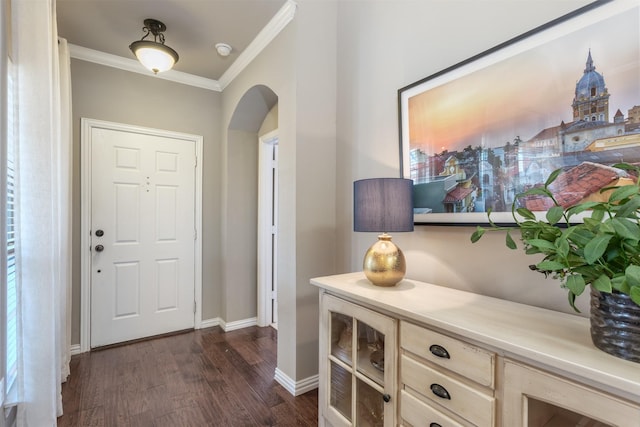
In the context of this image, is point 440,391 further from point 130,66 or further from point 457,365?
point 130,66

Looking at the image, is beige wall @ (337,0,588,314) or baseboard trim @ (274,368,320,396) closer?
beige wall @ (337,0,588,314)

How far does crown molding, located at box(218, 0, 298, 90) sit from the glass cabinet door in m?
1.98

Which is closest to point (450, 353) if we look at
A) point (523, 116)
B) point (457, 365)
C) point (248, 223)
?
point (457, 365)

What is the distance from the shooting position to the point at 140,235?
2.99m

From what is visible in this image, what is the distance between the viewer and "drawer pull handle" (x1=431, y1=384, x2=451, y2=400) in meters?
1.00

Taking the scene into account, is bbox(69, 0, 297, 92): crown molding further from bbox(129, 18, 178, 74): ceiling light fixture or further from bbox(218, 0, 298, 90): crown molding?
bbox(129, 18, 178, 74): ceiling light fixture

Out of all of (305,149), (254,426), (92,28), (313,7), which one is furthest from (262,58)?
(254,426)

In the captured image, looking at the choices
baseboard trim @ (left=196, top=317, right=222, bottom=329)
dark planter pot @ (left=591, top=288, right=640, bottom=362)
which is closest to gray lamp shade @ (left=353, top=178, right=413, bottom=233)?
dark planter pot @ (left=591, top=288, right=640, bottom=362)

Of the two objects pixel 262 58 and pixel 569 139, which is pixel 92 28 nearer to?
pixel 262 58

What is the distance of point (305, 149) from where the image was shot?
2.15 meters

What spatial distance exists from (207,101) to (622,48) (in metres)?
3.32

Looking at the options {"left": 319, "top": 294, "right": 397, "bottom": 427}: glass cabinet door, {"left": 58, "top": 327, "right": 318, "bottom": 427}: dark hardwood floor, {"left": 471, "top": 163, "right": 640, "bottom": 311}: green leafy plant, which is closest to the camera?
→ {"left": 471, "top": 163, "right": 640, "bottom": 311}: green leafy plant

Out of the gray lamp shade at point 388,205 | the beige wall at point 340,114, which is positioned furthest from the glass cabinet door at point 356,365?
the beige wall at point 340,114

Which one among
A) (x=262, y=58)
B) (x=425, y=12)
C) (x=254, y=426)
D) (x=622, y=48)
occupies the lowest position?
(x=254, y=426)
